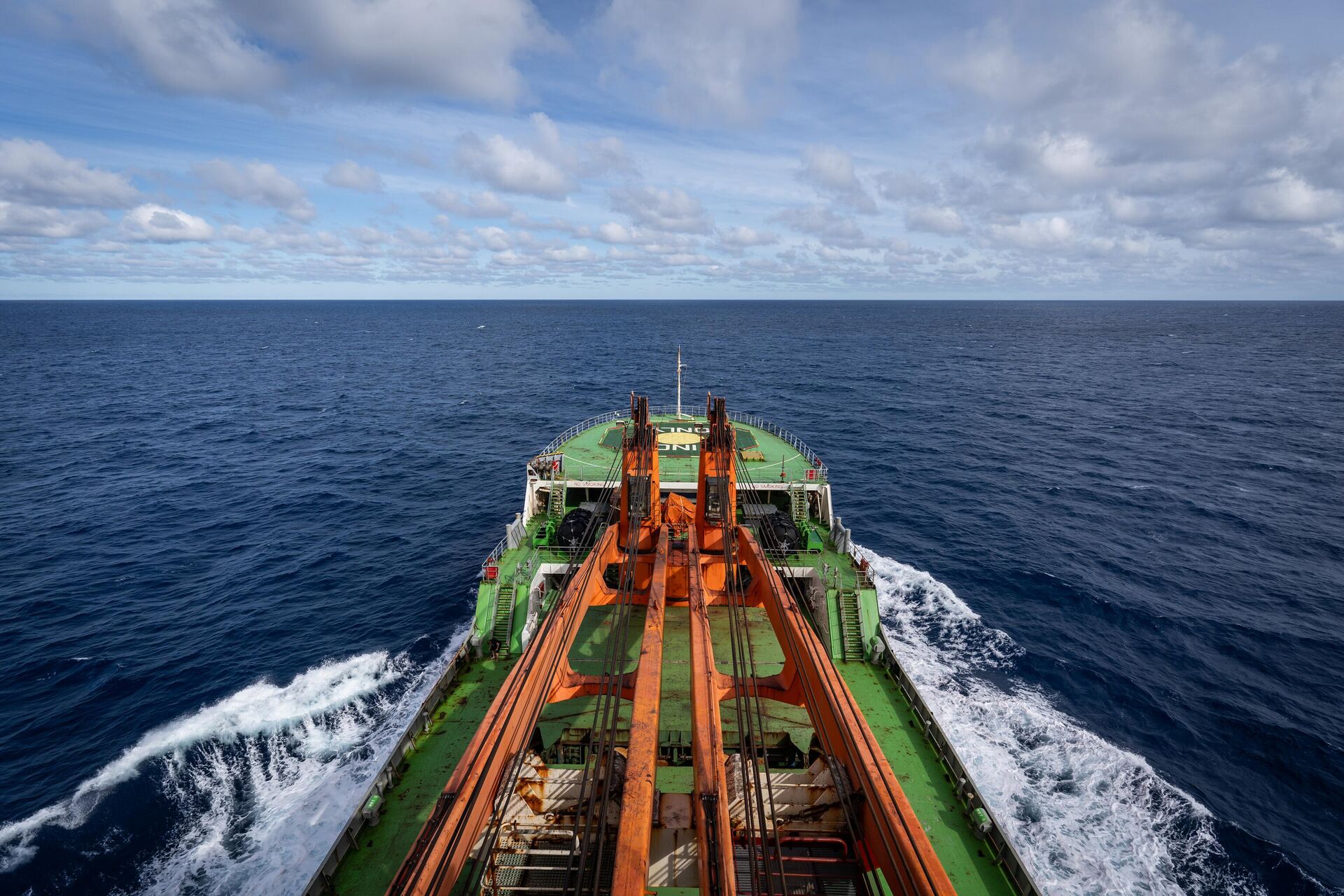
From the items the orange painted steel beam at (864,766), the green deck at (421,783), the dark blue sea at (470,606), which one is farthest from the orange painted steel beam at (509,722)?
the dark blue sea at (470,606)

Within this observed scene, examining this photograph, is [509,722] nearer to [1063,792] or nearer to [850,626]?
[850,626]

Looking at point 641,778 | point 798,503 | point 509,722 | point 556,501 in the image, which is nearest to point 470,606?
point 556,501

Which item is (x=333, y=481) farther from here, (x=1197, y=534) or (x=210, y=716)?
(x=1197, y=534)

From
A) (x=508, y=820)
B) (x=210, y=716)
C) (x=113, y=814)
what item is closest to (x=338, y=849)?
(x=508, y=820)

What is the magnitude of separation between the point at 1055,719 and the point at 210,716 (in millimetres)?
42622

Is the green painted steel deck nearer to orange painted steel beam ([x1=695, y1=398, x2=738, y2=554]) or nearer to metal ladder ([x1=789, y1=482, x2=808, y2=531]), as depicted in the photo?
metal ladder ([x1=789, y1=482, x2=808, y2=531])

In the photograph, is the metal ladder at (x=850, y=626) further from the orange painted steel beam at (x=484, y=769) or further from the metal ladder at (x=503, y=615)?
the metal ladder at (x=503, y=615)

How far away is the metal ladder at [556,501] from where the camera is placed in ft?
124

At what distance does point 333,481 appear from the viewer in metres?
63.3

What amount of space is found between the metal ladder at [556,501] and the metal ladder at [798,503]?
14.5 metres

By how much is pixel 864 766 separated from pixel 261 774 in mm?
27154

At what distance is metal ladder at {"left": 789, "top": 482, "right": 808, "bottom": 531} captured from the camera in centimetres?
3847

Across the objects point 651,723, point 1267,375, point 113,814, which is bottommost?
point 113,814

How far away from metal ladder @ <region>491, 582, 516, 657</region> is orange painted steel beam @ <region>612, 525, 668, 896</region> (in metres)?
10.8
